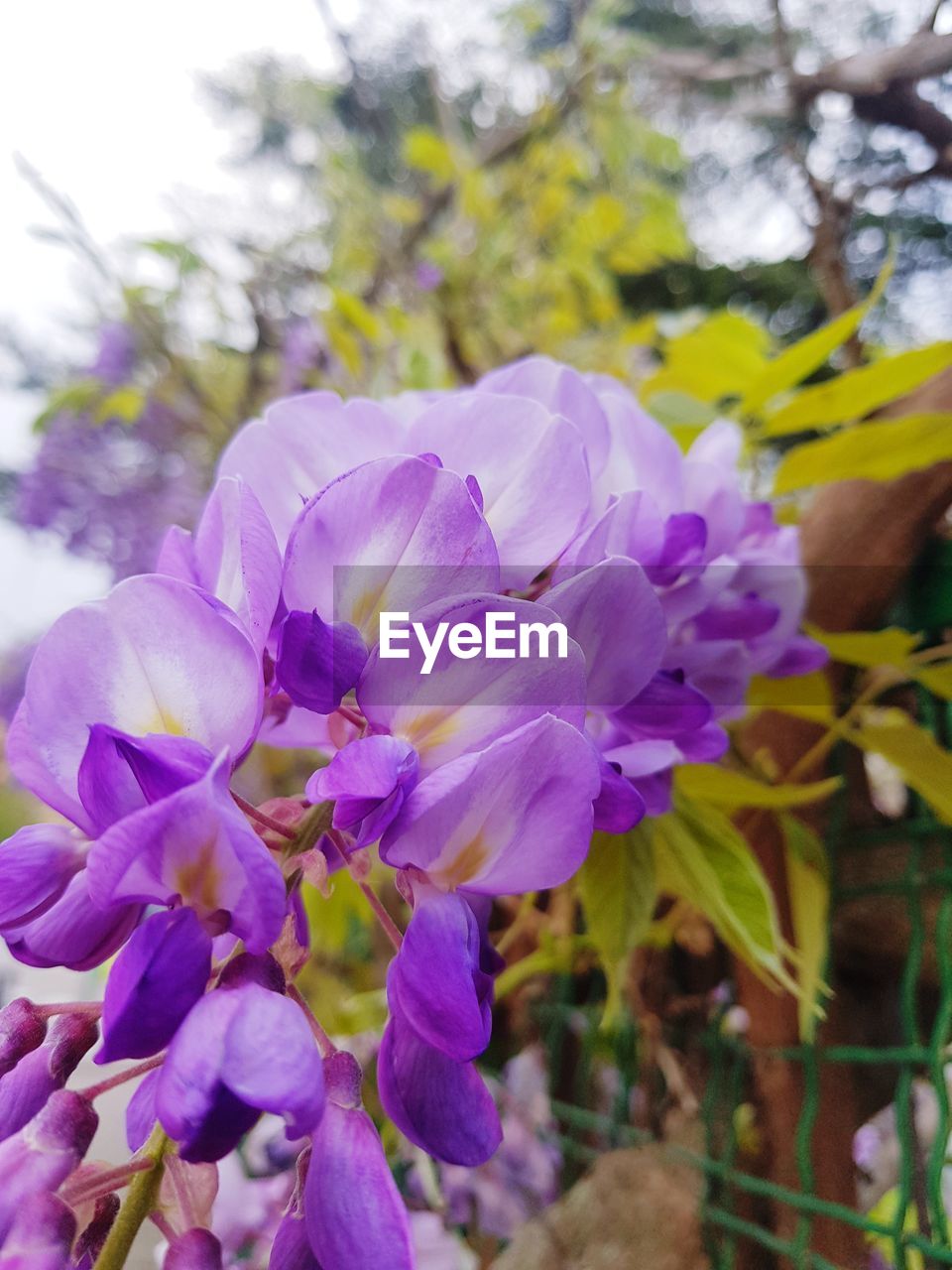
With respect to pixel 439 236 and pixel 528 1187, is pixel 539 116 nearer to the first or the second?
pixel 439 236

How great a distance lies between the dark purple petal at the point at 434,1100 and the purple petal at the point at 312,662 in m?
0.06

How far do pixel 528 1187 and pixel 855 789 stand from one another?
1.40 ft

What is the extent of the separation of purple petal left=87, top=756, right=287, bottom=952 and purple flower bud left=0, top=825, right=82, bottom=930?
0.03 metres

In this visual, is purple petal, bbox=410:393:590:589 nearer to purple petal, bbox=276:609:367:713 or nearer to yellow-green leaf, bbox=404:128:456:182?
purple petal, bbox=276:609:367:713

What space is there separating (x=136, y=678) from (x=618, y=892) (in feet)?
0.57

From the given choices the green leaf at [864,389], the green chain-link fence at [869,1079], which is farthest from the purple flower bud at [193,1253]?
the green leaf at [864,389]

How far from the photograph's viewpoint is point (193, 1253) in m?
0.15

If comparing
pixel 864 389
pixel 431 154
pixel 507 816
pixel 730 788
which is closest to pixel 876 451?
pixel 864 389

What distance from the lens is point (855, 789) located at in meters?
0.40

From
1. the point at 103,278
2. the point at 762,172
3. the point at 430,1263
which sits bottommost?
the point at 430,1263

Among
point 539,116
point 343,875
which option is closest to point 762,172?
point 539,116

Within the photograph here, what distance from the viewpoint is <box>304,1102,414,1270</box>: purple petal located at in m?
0.14

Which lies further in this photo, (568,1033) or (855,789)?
(568,1033)

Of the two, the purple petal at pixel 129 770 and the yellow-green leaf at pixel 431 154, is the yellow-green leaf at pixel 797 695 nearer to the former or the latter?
the purple petal at pixel 129 770
